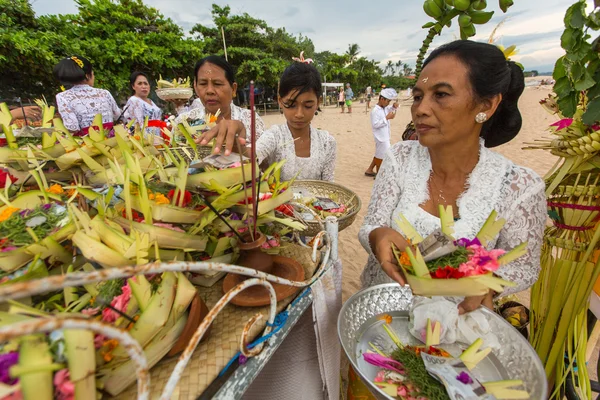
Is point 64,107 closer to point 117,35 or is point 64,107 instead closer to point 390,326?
point 390,326

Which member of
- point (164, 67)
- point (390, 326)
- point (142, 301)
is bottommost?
point (390, 326)

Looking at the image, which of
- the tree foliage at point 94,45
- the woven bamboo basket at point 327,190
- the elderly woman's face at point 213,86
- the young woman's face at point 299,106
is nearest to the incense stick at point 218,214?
the woven bamboo basket at point 327,190

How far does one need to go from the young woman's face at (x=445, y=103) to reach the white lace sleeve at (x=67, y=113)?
146 inches

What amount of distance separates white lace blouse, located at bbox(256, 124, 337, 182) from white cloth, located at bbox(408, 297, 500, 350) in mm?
1517

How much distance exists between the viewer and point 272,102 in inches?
1095

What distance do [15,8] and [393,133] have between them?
53.6 ft

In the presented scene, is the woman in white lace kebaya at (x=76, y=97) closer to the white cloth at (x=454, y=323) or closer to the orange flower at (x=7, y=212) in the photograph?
the orange flower at (x=7, y=212)

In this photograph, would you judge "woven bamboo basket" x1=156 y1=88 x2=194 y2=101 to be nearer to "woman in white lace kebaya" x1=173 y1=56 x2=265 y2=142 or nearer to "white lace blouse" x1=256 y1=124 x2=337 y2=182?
"woman in white lace kebaya" x1=173 y1=56 x2=265 y2=142

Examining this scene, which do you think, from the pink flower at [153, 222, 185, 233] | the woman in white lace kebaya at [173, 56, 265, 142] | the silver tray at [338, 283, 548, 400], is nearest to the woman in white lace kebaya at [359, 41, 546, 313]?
the silver tray at [338, 283, 548, 400]

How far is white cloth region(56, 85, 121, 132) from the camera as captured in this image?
319cm

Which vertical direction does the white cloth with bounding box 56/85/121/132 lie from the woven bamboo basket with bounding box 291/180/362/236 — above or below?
above

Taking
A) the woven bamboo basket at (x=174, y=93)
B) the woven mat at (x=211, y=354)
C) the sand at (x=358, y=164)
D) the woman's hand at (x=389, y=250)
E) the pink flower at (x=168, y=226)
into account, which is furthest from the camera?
the sand at (x=358, y=164)

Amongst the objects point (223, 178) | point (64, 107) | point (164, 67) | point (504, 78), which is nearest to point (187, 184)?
point (223, 178)

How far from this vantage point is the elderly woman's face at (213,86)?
8.91ft
